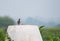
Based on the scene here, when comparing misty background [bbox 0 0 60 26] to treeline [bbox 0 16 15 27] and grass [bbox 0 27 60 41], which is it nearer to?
treeline [bbox 0 16 15 27]

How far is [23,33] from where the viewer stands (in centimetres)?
147

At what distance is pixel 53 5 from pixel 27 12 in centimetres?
81

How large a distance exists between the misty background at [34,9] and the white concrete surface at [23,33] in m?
3.69

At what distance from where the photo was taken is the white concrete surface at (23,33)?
1468 millimetres

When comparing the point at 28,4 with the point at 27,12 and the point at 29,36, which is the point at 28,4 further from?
the point at 29,36

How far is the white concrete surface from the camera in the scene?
147 cm

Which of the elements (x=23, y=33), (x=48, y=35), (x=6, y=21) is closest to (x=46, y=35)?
(x=48, y=35)

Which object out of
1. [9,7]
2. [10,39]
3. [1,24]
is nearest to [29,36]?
[10,39]

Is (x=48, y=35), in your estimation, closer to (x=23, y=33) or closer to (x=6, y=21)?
(x=23, y=33)

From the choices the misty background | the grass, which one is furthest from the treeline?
the grass

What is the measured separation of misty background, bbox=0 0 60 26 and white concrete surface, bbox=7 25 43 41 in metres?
3.69

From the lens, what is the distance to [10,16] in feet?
17.3

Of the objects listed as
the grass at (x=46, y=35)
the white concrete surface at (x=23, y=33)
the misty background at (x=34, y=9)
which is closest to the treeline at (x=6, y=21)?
the misty background at (x=34, y=9)

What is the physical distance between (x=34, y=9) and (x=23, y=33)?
4231 mm
